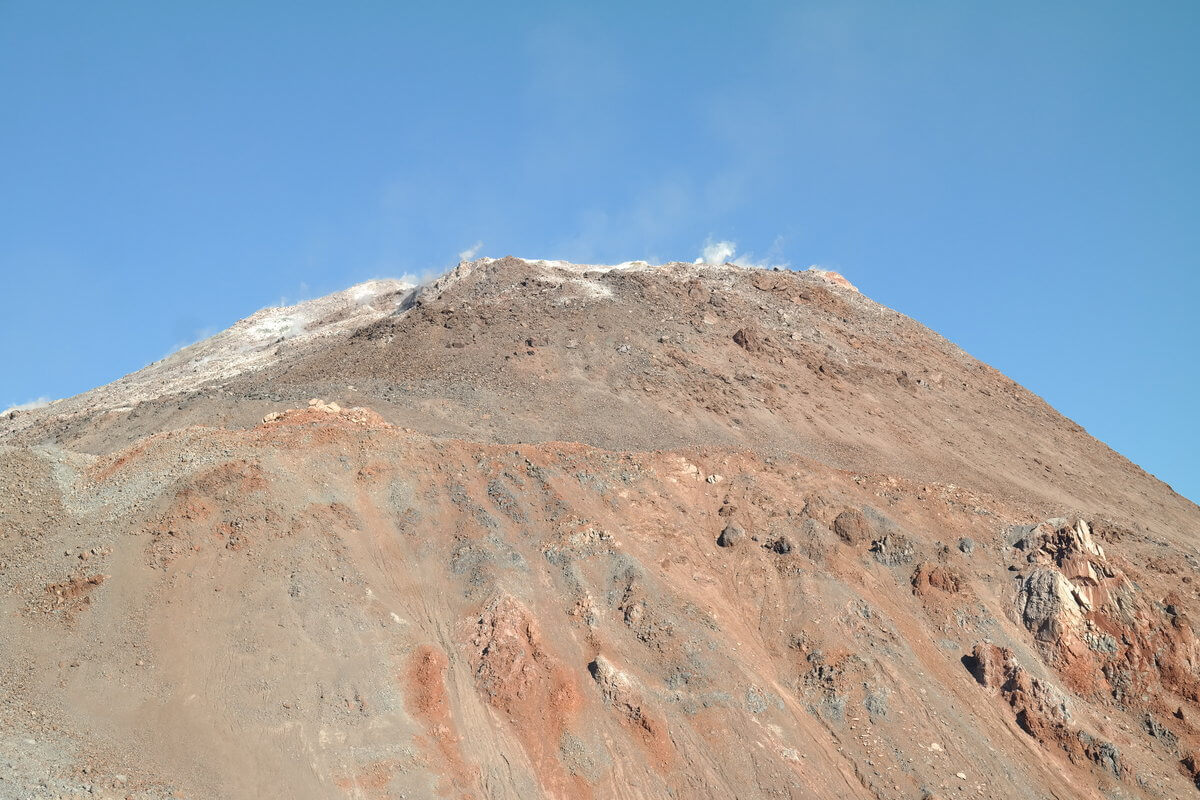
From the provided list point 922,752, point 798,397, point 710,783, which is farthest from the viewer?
point 798,397

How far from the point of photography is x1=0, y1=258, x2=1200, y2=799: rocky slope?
749 inches

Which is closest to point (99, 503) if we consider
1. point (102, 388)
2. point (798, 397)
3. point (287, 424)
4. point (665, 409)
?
point (287, 424)

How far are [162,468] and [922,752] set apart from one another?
2148 centimetres

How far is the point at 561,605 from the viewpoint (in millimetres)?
23344

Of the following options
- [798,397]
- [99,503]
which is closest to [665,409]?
[798,397]

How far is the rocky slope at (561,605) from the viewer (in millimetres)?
19031

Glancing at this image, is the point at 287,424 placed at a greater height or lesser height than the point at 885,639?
Result: greater

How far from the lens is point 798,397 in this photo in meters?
38.0

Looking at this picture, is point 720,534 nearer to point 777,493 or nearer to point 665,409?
point 777,493

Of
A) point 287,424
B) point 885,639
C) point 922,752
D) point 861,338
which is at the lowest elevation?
point 922,752

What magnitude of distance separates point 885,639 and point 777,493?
20.8 ft

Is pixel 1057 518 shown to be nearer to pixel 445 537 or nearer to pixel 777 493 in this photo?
pixel 777 493

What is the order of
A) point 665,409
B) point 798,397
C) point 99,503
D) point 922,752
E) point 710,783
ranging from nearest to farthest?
point 710,783
point 922,752
point 99,503
point 665,409
point 798,397

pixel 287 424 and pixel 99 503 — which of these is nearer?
pixel 99 503
